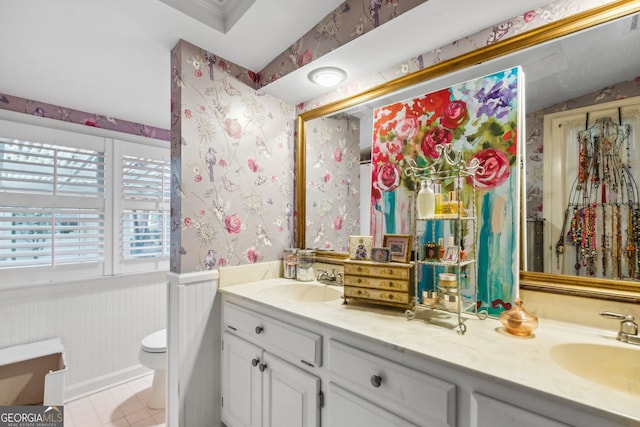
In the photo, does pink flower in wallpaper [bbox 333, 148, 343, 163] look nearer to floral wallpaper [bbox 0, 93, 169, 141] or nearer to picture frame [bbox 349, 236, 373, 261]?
picture frame [bbox 349, 236, 373, 261]

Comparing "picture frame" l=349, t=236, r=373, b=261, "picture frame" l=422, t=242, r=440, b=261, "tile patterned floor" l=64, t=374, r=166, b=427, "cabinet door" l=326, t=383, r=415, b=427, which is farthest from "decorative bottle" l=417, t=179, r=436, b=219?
"tile patterned floor" l=64, t=374, r=166, b=427

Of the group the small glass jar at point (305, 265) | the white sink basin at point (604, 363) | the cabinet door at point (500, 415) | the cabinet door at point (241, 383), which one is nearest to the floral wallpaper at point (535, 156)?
the white sink basin at point (604, 363)

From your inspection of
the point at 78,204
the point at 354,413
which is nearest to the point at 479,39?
the point at 354,413

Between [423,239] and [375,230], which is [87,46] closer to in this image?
[375,230]

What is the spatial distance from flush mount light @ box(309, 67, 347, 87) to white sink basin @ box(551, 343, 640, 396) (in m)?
1.57

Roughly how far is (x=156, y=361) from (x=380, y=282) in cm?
171

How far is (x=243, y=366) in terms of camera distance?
59.9 inches

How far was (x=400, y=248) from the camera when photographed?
135cm

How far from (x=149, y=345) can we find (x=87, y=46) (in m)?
1.90

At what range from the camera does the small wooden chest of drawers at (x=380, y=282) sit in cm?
125

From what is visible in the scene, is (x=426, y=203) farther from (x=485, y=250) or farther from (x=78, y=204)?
(x=78, y=204)

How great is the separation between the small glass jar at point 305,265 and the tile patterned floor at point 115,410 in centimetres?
137

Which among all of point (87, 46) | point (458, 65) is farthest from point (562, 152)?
point (87, 46)

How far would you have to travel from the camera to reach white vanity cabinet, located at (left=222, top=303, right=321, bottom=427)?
3.97 feet
